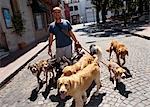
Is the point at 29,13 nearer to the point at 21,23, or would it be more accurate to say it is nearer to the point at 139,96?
the point at 21,23

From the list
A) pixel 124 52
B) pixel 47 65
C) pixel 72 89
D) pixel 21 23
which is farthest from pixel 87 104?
pixel 21 23

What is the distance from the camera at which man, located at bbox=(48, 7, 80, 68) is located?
632cm

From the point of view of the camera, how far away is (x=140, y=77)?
22.0ft

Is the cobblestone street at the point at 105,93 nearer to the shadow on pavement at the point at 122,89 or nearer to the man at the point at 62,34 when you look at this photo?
the shadow on pavement at the point at 122,89

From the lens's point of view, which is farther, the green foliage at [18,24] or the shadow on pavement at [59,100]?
the green foliage at [18,24]

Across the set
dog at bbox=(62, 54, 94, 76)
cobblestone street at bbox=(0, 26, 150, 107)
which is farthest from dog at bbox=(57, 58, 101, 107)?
cobblestone street at bbox=(0, 26, 150, 107)

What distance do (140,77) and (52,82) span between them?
105 inches

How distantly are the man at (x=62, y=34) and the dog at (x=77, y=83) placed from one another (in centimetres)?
135

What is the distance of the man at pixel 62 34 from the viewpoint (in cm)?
632

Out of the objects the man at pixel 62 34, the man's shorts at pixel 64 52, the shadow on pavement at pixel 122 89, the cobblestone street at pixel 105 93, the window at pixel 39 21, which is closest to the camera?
the cobblestone street at pixel 105 93

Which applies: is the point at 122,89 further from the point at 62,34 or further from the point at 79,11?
the point at 79,11

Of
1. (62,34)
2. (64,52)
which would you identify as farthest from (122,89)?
(62,34)

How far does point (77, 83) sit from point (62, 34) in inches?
88.9

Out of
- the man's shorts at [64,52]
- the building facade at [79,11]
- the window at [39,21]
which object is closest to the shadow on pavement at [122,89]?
the man's shorts at [64,52]
